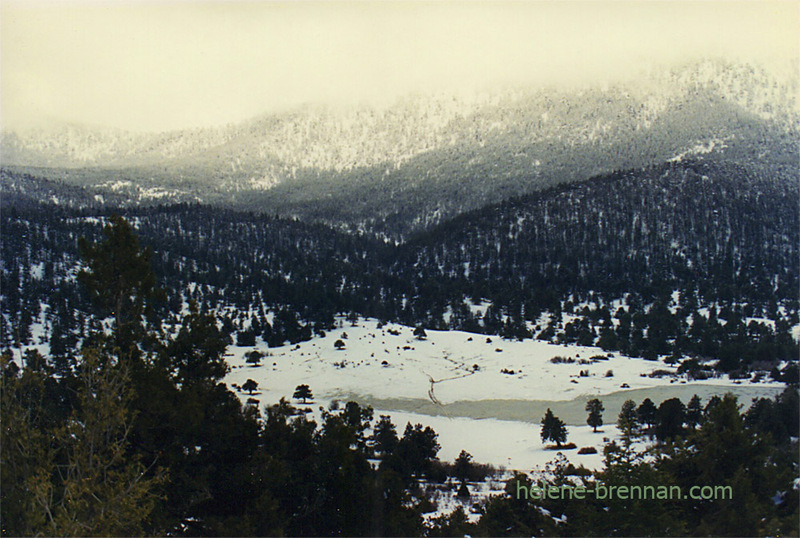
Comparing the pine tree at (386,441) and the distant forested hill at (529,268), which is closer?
the pine tree at (386,441)

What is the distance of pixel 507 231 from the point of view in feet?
502

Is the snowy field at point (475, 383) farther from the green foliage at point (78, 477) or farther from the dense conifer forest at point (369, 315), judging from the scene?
the green foliage at point (78, 477)

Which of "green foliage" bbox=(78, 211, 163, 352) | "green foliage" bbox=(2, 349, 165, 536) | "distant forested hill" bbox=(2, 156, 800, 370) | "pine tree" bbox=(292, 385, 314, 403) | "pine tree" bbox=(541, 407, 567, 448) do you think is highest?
"distant forested hill" bbox=(2, 156, 800, 370)

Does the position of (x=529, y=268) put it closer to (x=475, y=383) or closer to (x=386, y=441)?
(x=475, y=383)

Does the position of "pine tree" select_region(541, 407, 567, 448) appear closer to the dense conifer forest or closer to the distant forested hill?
the dense conifer forest

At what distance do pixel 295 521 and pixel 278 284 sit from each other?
94.6 meters

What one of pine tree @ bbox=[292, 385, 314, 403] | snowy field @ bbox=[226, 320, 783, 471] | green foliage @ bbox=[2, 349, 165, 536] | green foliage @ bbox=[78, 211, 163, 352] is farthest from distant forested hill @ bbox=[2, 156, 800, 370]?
green foliage @ bbox=[2, 349, 165, 536]

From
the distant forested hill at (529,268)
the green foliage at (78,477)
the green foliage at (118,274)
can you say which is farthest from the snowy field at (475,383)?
the green foliage at (78,477)

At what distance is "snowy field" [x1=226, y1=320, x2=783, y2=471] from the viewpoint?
143ft

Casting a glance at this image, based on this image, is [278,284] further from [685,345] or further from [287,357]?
[685,345]

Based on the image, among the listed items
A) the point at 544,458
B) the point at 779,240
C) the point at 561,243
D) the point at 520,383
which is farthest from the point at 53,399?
the point at 779,240

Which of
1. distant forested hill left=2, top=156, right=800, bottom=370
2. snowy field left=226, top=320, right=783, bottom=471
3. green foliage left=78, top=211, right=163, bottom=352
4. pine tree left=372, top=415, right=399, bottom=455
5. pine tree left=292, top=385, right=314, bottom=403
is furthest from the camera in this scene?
distant forested hill left=2, top=156, right=800, bottom=370

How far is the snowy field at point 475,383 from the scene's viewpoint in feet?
143

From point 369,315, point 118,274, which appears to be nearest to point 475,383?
point 369,315
